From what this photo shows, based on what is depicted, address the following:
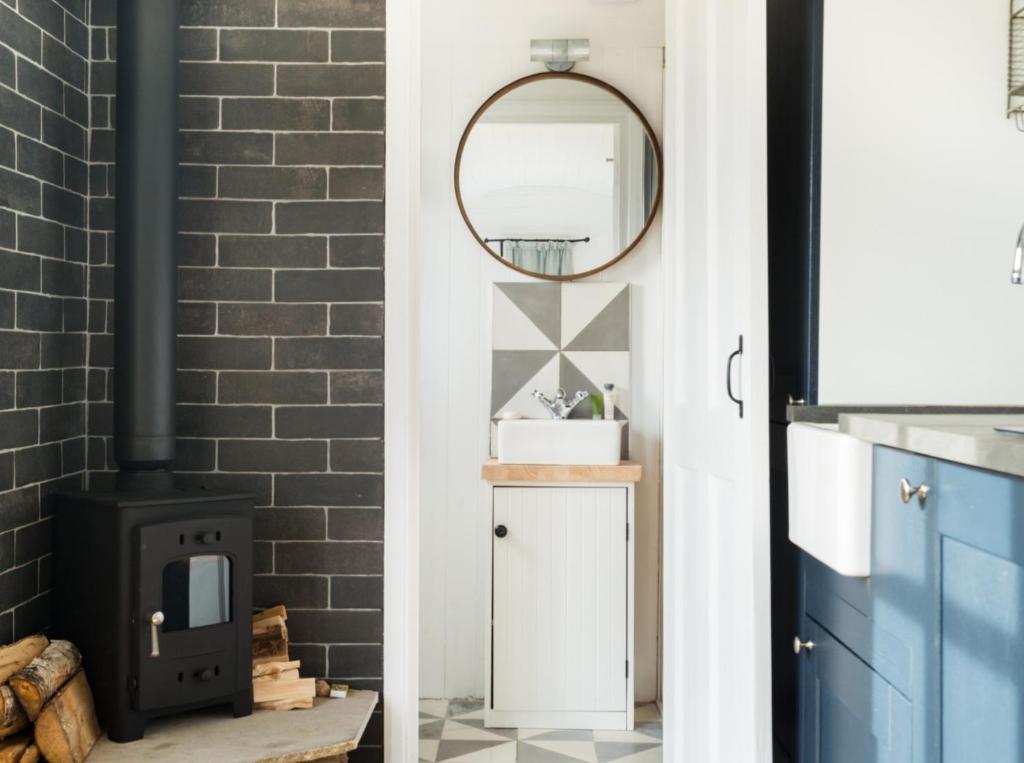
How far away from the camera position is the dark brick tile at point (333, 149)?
250cm

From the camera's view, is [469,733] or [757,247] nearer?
[757,247]

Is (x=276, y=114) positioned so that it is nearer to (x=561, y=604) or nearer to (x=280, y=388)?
(x=280, y=388)

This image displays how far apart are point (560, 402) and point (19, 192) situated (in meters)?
1.94

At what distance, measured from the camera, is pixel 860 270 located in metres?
2.02

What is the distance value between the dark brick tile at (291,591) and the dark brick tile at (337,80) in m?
1.32

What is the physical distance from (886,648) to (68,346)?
204cm

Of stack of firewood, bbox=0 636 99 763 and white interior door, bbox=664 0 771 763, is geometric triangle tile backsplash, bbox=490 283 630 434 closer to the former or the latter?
white interior door, bbox=664 0 771 763

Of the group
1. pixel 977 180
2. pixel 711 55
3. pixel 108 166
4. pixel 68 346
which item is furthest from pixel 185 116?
pixel 977 180

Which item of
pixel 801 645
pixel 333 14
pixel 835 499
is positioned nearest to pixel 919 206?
pixel 835 499

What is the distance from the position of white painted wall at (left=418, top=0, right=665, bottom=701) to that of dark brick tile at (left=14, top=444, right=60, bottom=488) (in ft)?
4.77

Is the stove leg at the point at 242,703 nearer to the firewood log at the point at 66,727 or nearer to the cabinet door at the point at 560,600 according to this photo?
the firewood log at the point at 66,727

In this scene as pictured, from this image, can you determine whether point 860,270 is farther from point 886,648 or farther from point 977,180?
point 886,648

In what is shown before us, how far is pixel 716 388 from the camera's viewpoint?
2.21 m

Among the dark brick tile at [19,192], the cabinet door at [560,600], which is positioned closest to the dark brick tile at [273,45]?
the dark brick tile at [19,192]
